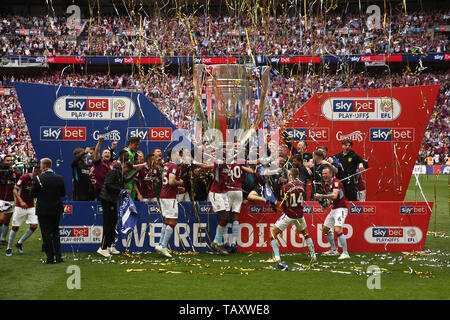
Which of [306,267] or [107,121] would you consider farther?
[107,121]

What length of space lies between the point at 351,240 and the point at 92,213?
4.83 meters

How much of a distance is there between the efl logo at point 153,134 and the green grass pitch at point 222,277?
5.27m

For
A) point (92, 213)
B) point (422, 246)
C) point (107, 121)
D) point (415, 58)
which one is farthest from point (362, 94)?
point (415, 58)

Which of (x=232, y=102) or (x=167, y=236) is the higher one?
(x=232, y=102)

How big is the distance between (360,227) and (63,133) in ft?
26.2

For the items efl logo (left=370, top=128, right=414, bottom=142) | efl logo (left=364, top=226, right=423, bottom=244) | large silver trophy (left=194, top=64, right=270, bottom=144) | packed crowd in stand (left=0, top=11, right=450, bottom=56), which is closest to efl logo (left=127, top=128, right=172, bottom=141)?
large silver trophy (left=194, top=64, right=270, bottom=144)

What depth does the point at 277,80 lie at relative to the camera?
30.8 m

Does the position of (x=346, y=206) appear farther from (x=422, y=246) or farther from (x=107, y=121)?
(x=107, y=121)

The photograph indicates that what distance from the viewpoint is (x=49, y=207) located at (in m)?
8.53

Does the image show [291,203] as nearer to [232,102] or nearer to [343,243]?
[343,243]

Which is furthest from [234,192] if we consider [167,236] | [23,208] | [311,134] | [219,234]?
[311,134]

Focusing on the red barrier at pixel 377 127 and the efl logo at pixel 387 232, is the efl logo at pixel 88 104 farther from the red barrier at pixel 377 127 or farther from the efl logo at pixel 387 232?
the efl logo at pixel 387 232

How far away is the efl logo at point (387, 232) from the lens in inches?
390

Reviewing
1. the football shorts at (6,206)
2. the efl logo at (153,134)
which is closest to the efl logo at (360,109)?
the efl logo at (153,134)
